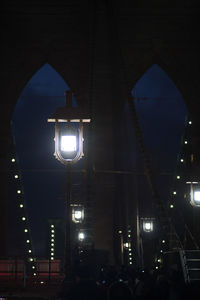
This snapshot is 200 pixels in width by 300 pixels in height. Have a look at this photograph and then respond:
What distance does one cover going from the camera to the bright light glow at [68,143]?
8135 millimetres

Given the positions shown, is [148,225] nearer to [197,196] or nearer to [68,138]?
[197,196]

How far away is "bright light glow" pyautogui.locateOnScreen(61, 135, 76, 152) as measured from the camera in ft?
26.7

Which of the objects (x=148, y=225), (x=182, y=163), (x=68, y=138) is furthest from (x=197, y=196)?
(x=182, y=163)

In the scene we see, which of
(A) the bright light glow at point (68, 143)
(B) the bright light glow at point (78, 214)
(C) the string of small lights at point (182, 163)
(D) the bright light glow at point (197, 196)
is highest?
(C) the string of small lights at point (182, 163)

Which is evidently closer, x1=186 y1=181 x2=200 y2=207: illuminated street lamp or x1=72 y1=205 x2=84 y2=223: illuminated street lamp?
x1=186 y1=181 x2=200 y2=207: illuminated street lamp

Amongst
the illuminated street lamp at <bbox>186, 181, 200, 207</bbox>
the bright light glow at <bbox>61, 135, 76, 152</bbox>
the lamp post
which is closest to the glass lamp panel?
the illuminated street lamp at <bbox>186, 181, 200, 207</bbox>

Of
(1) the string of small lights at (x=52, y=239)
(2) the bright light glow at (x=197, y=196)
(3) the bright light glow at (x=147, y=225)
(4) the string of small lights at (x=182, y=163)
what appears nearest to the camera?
(2) the bright light glow at (x=197, y=196)

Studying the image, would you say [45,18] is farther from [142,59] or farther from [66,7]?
[142,59]

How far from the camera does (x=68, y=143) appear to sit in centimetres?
818

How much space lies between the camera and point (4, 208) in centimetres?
3077

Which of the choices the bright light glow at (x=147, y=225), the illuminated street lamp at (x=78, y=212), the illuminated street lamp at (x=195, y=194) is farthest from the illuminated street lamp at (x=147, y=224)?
the illuminated street lamp at (x=195, y=194)

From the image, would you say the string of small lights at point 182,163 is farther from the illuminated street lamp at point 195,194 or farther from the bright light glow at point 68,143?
the bright light glow at point 68,143

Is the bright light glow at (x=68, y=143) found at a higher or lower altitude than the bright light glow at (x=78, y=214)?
lower

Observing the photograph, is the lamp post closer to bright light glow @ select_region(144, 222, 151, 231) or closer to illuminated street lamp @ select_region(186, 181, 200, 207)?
illuminated street lamp @ select_region(186, 181, 200, 207)
